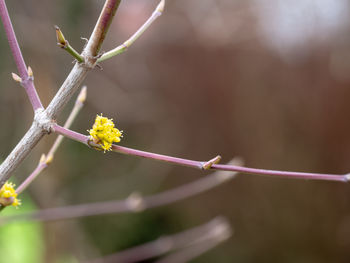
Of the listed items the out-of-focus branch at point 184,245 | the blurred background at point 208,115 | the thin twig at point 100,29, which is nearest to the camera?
the thin twig at point 100,29

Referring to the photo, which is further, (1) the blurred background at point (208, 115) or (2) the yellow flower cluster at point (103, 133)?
(1) the blurred background at point (208, 115)

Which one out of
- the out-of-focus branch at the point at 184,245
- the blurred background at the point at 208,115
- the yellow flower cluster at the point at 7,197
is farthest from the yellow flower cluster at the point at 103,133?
the blurred background at the point at 208,115

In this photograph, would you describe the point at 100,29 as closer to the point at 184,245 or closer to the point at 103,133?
the point at 103,133

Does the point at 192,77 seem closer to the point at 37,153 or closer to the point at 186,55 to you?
the point at 186,55

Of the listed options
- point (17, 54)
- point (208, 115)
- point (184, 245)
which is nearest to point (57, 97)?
point (17, 54)

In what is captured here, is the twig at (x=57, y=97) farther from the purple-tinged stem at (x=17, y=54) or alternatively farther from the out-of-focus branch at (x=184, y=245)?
the out-of-focus branch at (x=184, y=245)

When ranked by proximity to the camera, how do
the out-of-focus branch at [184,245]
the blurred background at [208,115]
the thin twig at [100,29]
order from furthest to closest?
the blurred background at [208,115]
the out-of-focus branch at [184,245]
the thin twig at [100,29]

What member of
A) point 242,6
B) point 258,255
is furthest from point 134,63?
point 258,255
